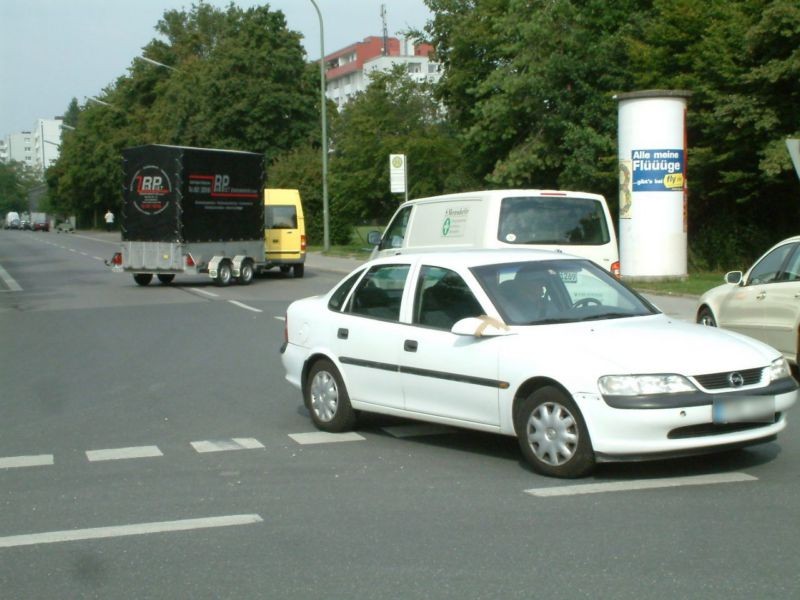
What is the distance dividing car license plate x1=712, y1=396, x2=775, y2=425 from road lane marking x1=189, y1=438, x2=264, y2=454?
139 inches

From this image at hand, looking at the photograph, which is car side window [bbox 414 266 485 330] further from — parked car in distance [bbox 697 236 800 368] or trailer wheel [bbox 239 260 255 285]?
trailer wheel [bbox 239 260 255 285]

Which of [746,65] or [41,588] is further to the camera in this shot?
[746,65]

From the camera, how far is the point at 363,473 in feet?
25.7

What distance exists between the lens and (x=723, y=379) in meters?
7.21

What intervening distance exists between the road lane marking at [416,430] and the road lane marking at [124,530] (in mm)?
2719

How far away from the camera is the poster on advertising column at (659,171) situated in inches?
991

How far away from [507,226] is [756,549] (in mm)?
8925

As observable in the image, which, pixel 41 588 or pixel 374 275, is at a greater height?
pixel 374 275

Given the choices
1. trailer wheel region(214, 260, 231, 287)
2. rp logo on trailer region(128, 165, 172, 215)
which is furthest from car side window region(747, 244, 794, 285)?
trailer wheel region(214, 260, 231, 287)

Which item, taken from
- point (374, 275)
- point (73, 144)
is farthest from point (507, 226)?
point (73, 144)

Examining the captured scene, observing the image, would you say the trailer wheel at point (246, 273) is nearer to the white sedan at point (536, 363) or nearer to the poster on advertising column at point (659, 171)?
the poster on advertising column at point (659, 171)

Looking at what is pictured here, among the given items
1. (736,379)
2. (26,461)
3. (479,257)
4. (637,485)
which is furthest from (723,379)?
(26,461)

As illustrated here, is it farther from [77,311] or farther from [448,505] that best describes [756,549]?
[77,311]

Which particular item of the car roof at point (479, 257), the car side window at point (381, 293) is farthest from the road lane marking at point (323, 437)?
the car roof at point (479, 257)
